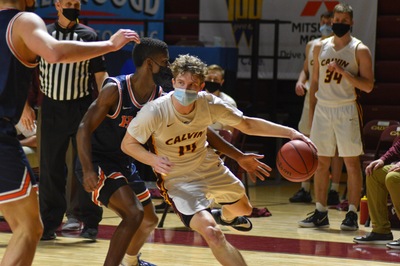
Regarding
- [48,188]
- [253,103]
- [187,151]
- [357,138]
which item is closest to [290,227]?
[357,138]

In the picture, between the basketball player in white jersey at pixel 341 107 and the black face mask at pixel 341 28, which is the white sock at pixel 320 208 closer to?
the basketball player in white jersey at pixel 341 107

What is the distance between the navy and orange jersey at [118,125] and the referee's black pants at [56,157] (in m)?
1.36

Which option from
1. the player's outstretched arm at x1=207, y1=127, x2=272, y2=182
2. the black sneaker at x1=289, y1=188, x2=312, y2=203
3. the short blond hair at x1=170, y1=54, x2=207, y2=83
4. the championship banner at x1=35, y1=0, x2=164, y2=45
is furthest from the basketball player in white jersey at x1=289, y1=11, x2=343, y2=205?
the short blond hair at x1=170, y1=54, x2=207, y2=83

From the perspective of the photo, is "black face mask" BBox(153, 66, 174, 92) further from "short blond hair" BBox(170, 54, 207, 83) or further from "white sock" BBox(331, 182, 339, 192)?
"white sock" BBox(331, 182, 339, 192)

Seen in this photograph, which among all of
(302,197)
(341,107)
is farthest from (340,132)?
(302,197)

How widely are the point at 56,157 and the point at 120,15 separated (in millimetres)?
5822

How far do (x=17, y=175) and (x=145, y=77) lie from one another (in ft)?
5.57

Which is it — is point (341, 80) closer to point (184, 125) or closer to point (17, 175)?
point (184, 125)

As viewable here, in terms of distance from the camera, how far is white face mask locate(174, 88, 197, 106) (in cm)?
564

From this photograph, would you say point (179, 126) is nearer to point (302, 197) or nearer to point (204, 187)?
point (204, 187)

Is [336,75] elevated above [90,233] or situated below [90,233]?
above

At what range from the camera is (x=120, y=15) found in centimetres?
1312

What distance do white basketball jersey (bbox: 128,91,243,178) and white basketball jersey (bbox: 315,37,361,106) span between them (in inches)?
118

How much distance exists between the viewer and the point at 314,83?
8984 mm
